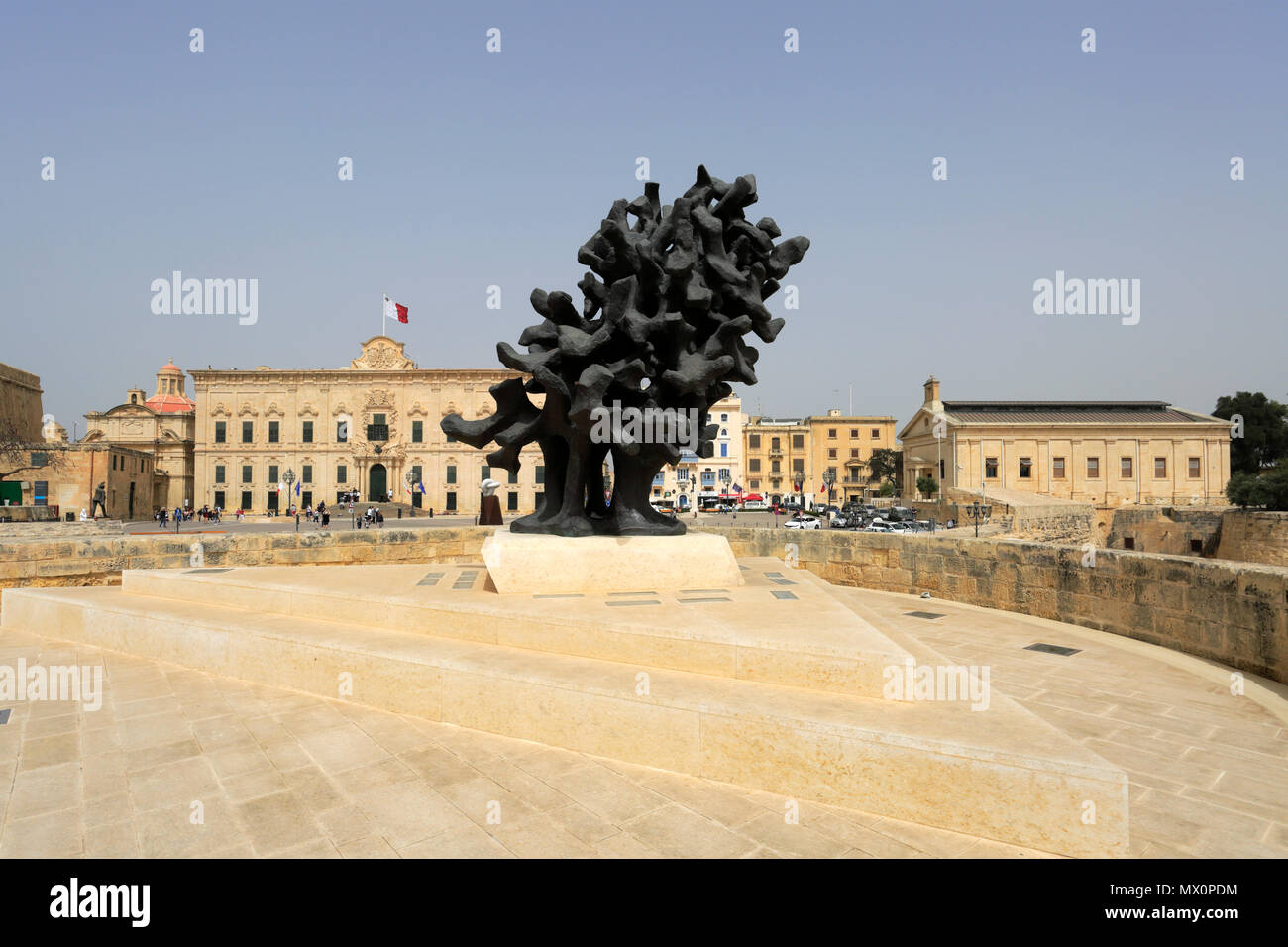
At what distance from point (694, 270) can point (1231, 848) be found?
789cm

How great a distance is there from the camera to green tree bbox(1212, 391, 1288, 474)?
2381 inches

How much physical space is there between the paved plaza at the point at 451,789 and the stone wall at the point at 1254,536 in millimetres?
37090

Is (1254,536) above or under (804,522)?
under

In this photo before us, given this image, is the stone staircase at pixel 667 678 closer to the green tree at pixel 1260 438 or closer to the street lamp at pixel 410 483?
the street lamp at pixel 410 483

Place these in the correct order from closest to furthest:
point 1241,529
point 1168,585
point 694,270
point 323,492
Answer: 1. point 1168,585
2. point 694,270
3. point 1241,529
4. point 323,492

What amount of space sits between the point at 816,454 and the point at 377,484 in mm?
46149

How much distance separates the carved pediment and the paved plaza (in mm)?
56705

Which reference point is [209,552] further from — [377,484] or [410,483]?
[377,484]

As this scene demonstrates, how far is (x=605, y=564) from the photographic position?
878cm

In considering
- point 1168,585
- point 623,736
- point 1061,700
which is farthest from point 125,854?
point 1168,585

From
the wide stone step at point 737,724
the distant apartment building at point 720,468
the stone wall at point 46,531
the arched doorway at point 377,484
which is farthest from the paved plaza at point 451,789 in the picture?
the distant apartment building at point 720,468

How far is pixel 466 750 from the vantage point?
192 inches

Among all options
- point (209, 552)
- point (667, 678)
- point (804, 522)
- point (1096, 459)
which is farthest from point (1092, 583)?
point (1096, 459)
